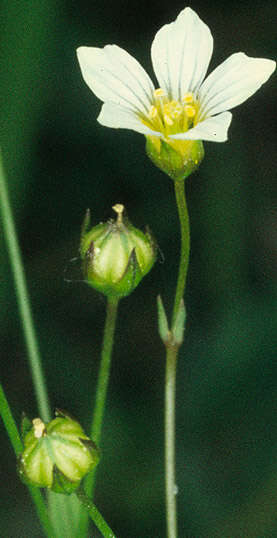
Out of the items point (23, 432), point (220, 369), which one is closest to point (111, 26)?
point (220, 369)

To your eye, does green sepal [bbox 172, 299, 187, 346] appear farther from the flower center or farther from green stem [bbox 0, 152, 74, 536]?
the flower center

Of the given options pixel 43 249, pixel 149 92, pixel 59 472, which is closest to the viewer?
pixel 59 472

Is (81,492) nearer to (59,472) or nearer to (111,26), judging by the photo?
(59,472)

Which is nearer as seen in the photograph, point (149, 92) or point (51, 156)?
point (149, 92)

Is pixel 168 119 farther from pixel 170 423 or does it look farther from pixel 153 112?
pixel 170 423

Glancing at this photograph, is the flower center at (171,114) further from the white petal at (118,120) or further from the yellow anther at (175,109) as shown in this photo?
the white petal at (118,120)

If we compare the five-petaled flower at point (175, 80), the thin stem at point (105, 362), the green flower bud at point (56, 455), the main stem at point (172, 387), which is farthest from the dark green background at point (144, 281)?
the green flower bud at point (56, 455)

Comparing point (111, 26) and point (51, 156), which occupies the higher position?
point (111, 26)
